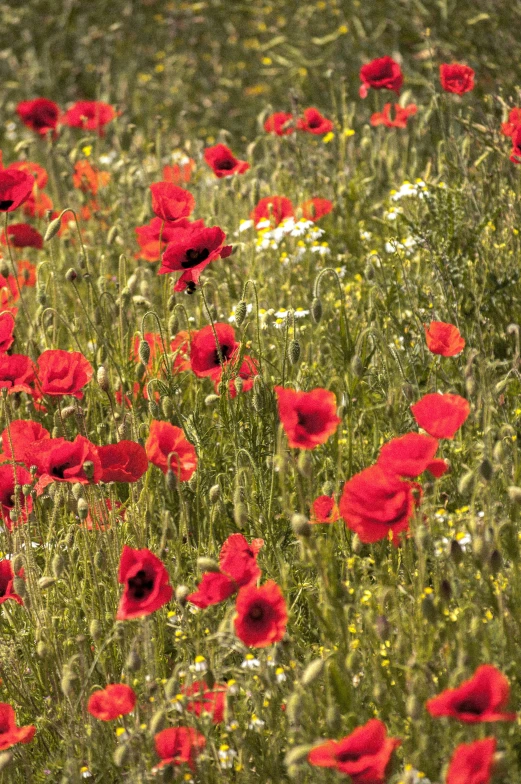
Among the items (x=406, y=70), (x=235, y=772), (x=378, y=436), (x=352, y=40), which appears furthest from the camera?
(x=352, y=40)

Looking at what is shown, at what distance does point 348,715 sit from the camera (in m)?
1.75

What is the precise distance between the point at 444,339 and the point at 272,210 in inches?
56.9

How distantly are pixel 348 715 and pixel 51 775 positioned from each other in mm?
678

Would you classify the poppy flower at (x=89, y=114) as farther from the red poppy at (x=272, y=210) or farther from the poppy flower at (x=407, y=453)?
the poppy flower at (x=407, y=453)

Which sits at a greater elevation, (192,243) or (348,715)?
(192,243)

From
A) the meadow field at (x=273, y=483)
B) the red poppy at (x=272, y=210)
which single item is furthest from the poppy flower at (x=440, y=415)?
the red poppy at (x=272, y=210)

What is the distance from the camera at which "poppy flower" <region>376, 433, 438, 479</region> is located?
176 cm

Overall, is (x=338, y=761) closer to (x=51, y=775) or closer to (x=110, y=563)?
(x=51, y=775)

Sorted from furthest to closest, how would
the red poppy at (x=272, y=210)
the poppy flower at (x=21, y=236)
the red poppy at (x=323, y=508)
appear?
the poppy flower at (x=21, y=236)
the red poppy at (x=272, y=210)
the red poppy at (x=323, y=508)

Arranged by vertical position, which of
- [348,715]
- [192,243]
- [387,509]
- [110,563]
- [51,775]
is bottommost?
[51,775]

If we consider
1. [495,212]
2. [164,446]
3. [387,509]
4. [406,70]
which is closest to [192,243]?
[164,446]

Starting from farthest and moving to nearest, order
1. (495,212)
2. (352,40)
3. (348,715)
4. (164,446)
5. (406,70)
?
(352,40), (406,70), (495,212), (164,446), (348,715)

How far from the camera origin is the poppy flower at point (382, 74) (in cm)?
372

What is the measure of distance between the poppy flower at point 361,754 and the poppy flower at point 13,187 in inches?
69.2
